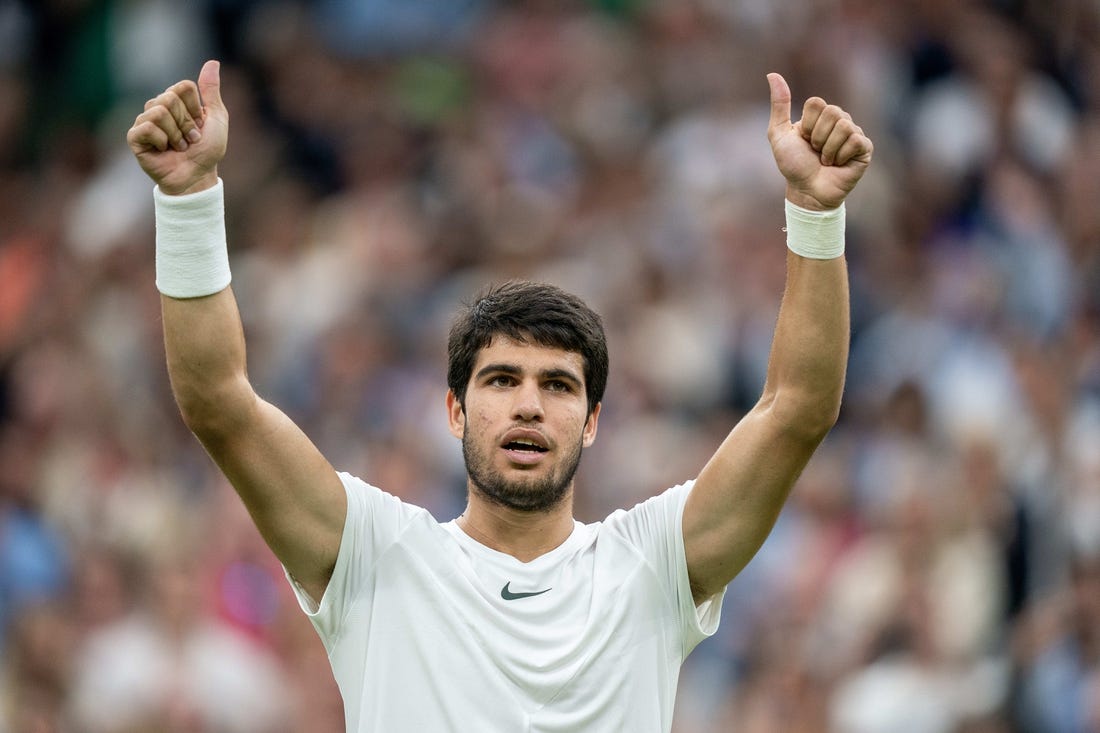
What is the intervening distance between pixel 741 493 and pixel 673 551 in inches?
9.2

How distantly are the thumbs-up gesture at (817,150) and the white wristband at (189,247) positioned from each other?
132 centimetres

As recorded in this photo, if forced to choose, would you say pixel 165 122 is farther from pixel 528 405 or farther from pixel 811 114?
pixel 811 114

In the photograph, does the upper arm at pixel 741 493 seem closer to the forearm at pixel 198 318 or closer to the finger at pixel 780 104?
the finger at pixel 780 104

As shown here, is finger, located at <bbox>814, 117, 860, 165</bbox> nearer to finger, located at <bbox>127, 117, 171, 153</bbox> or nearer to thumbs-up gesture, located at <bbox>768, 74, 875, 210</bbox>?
thumbs-up gesture, located at <bbox>768, 74, 875, 210</bbox>

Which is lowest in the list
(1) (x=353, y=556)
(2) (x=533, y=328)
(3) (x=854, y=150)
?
(1) (x=353, y=556)

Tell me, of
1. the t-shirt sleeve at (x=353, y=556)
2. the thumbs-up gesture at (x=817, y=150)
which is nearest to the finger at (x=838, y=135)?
the thumbs-up gesture at (x=817, y=150)

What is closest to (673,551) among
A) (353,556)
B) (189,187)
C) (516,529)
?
(516,529)

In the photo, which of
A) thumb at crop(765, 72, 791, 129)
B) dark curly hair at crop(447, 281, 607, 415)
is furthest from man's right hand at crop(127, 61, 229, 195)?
thumb at crop(765, 72, 791, 129)

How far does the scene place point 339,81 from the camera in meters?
12.2

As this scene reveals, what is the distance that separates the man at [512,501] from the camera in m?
4.23

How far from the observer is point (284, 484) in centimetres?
426

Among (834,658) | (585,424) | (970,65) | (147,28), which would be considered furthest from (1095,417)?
(147,28)

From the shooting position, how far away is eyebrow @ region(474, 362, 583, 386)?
14.9ft

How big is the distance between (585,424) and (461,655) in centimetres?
68
